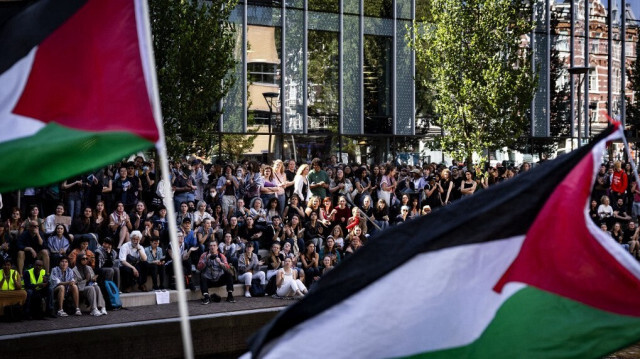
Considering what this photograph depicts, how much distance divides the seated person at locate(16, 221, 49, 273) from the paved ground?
1184 millimetres

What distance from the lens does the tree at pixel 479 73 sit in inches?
1071

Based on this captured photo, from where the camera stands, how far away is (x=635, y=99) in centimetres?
3944

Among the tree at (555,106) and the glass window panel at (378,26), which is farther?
the tree at (555,106)

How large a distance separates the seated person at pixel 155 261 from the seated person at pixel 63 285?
6.64ft

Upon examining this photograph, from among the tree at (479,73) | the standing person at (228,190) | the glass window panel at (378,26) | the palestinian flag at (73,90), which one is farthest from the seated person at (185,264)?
the glass window panel at (378,26)

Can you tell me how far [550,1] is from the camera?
3756 cm

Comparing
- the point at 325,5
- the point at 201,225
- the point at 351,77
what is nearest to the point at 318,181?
the point at 201,225

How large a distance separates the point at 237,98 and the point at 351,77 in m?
4.65

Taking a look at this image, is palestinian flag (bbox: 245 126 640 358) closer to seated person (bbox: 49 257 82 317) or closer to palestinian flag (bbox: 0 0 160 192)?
palestinian flag (bbox: 0 0 160 192)

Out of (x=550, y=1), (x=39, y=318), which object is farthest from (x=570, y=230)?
(x=550, y=1)

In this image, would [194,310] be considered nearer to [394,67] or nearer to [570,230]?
[570,230]

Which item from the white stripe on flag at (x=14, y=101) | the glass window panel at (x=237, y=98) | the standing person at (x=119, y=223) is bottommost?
the standing person at (x=119, y=223)

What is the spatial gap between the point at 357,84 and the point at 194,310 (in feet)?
53.4

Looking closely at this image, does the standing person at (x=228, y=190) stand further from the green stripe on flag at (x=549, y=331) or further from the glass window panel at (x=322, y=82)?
the green stripe on flag at (x=549, y=331)
